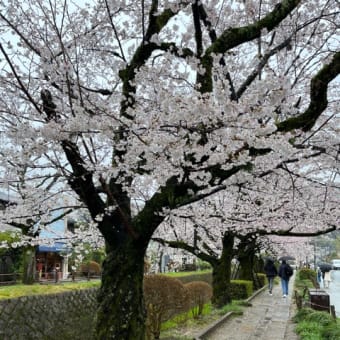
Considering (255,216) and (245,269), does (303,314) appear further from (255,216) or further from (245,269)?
(245,269)

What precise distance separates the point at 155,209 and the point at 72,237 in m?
5.98

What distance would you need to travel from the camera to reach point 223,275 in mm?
13875

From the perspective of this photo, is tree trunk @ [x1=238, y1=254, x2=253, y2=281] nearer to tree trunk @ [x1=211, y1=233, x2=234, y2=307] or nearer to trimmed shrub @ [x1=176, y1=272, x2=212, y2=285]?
trimmed shrub @ [x1=176, y1=272, x2=212, y2=285]

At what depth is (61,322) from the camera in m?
6.99

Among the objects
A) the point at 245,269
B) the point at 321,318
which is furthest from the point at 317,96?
the point at 245,269

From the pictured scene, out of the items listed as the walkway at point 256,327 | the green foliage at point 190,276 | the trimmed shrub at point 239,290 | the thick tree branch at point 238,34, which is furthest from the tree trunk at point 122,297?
the trimmed shrub at point 239,290

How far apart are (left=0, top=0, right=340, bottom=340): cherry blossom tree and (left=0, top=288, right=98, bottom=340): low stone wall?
1.40 m

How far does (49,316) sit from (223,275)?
8130 mm

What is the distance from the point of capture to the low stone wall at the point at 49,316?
5812 mm

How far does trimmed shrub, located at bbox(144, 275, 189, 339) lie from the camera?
8.85 metres

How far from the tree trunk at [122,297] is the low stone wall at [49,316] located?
4.56 ft

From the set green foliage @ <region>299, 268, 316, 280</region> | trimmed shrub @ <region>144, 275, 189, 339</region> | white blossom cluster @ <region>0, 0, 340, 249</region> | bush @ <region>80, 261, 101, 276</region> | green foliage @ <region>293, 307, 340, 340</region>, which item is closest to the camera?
white blossom cluster @ <region>0, 0, 340, 249</region>

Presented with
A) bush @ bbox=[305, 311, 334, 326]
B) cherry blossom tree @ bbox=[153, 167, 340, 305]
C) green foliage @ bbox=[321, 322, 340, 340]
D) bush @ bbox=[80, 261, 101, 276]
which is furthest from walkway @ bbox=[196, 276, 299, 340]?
bush @ bbox=[80, 261, 101, 276]

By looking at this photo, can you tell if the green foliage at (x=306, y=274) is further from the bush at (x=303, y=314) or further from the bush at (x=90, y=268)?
the bush at (x=303, y=314)
